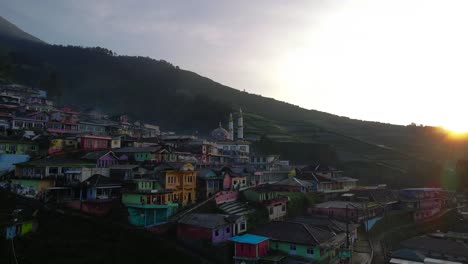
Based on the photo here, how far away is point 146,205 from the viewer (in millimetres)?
35625

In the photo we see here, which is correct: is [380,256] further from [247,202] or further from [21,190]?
[21,190]

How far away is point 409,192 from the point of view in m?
61.3

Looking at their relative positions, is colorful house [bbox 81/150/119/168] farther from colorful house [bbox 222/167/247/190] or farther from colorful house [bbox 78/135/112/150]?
colorful house [bbox 222/167/247/190]

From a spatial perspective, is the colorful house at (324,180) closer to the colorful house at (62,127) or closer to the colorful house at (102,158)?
the colorful house at (102,158)

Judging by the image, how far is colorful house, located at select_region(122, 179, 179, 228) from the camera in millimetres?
36000

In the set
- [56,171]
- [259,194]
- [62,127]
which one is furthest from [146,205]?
[62,127]

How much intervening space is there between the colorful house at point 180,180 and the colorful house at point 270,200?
6.65 m

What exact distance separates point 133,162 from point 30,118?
21.4 meters

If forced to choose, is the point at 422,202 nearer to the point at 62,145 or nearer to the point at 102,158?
the point at 102,158

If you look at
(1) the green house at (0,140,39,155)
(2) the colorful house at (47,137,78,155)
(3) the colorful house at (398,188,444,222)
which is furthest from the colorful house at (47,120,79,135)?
(3) the colorful house at (398,188,444,222)

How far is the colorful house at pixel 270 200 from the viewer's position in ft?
142

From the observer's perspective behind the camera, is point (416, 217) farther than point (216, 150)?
No

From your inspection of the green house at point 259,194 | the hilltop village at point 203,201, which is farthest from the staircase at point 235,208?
the green house at point 259,194

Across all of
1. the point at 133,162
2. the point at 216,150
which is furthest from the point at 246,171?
the point at 133,162
